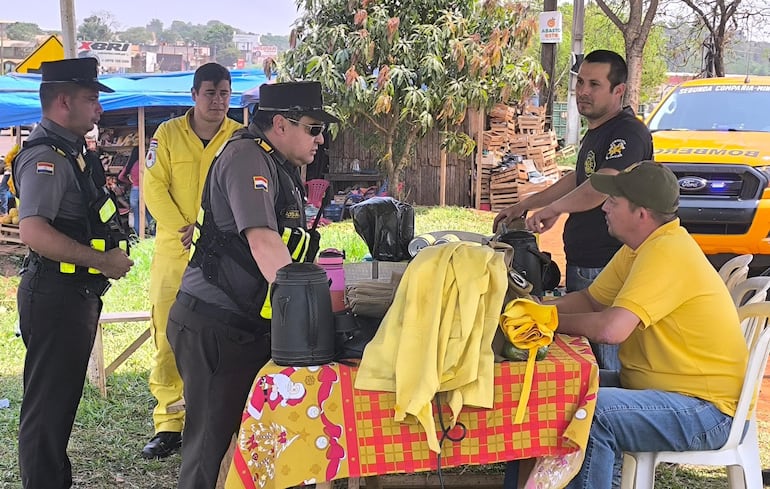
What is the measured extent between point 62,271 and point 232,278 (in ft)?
3.19

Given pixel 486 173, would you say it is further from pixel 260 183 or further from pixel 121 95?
pixel 260 183

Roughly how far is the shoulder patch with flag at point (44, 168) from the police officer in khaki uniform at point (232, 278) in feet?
2.53

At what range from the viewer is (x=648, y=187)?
304 centimetres

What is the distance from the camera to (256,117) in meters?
3.20

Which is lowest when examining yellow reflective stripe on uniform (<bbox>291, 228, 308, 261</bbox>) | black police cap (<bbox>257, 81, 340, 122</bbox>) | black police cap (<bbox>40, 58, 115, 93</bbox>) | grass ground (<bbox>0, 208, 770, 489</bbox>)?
grass ground (<bbox>0, 208, 770, 489</bbox>)

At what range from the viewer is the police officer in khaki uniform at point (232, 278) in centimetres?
308

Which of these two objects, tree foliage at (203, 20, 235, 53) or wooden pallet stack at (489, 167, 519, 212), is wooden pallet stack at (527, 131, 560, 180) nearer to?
wooden pallet stack at (489, 167, 519, 212)

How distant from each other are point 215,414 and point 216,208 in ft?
2.59

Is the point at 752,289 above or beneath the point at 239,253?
beneath

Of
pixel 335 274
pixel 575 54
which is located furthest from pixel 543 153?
pixel 335 274

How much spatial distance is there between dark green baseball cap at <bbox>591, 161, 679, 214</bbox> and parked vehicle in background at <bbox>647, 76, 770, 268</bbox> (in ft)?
17.5

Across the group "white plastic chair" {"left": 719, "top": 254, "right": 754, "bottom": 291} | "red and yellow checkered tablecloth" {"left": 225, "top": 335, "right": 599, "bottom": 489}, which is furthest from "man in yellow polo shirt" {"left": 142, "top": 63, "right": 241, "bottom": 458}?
"white plastic chair" {"left": 719, "top": 254, "right": 754, "bottom": 291}

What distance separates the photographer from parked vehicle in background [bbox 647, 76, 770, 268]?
25.8 ft

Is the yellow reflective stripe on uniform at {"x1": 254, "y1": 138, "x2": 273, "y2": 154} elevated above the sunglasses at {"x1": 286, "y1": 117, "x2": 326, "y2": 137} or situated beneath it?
situated beneath
